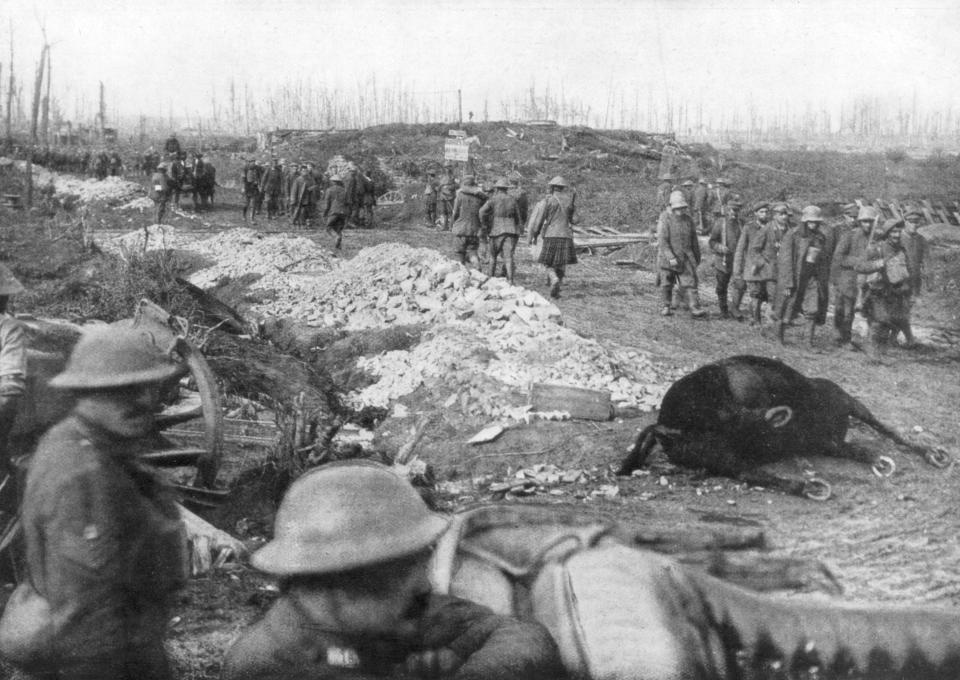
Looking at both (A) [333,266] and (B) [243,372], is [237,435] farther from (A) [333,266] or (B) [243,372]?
(A) [333,266]

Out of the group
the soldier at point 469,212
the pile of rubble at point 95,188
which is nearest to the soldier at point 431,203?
the pile of rubble at point 95,188

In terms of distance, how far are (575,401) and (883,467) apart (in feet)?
6.94

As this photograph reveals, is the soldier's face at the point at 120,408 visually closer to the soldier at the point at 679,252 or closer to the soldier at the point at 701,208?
the soldier at the point at 679,252

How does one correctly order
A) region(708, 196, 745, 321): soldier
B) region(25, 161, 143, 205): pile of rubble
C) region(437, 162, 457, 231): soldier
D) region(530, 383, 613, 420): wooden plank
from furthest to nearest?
region(25, 161, 143, 205): pile of rubble → region(437, 162, 457, 231): soldier → region(708, 196, 745, 321): soldier → region(530, 383, 613, 420): wooden plank

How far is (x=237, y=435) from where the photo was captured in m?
6.20

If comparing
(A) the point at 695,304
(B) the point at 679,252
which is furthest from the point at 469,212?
(A) the point at 695,304

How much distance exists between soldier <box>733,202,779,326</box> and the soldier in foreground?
27.1ft

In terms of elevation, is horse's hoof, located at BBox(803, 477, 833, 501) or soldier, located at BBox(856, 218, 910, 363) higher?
soldier, located at BBox(856, 218, 910, 363)

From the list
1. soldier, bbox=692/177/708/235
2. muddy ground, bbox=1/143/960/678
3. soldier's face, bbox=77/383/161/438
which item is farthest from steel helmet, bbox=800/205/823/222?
soldier, bbox=692/177/708/235

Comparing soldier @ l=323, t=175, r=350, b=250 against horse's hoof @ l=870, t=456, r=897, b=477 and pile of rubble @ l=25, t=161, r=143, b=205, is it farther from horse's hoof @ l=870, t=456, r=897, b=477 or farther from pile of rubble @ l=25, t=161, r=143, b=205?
horse's hoof @ l=870, t=456, r=897, b=477

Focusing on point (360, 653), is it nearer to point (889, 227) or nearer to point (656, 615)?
point (656, 615)

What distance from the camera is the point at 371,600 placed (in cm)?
171

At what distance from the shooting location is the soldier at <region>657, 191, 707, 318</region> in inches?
400

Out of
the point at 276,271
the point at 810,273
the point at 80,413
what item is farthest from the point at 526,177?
the point at 80,413
